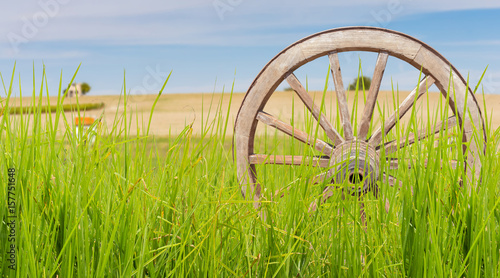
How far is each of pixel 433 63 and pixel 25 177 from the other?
2683 millimetres

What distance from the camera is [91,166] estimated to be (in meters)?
1.85

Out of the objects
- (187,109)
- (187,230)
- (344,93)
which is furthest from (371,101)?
(187,230)

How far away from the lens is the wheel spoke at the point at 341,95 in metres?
3.33

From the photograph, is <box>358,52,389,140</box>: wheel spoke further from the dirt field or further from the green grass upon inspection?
the green grass

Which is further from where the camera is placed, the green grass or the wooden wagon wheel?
the wooden wagon wheel

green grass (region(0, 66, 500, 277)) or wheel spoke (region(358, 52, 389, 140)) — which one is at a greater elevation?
wheel spoke (region(358, 52, 389, 140))

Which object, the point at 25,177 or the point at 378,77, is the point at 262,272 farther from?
the point at 378,77

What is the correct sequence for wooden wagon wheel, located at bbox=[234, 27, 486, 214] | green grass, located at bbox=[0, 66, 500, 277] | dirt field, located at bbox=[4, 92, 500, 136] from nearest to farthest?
green grass, located at bbox=[0, 66, 500, 277], dirt field, located at bbox=[4, 92, 500, 136], wooden wagon wheel, located at bbox=[234, 27, 486, 214]

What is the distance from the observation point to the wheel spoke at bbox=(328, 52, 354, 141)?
10.9ft

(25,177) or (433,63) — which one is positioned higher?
(433,63)

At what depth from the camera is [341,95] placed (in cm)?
338

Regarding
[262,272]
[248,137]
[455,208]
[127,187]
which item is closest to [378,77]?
[248,137]

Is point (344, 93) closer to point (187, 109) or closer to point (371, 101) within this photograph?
point (371, 101)

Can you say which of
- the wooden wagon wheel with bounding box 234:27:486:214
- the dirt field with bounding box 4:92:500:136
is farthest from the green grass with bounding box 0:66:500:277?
the wooden wagon wheel with bounding box 234:27:486:214
